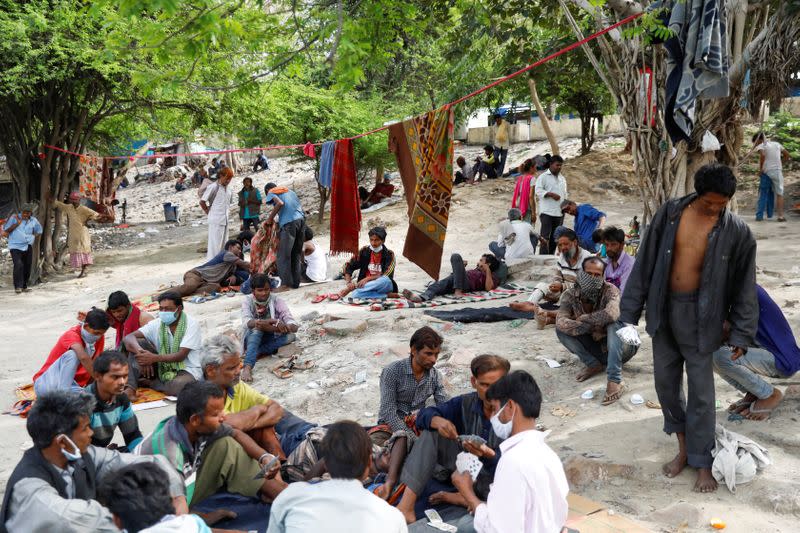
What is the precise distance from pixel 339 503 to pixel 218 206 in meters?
9.93

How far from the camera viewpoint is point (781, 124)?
17.1 m

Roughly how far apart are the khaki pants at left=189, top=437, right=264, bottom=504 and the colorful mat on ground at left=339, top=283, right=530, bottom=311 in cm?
462

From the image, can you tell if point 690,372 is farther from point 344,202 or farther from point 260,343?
point 344,202

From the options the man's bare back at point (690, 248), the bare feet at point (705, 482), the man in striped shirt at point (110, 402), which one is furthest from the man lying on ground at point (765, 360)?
the man in striped shirt at point (110, 402)

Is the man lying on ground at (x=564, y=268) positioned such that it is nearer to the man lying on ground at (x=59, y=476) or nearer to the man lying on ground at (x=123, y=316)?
the man lying on ground at (x=123, y=316)

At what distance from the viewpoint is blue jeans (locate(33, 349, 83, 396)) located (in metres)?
5.42

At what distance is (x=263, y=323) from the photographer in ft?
23.8

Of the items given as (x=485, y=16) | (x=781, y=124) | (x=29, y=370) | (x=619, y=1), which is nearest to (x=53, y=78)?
(x=29, y=370)

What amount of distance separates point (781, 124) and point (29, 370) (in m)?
16.1

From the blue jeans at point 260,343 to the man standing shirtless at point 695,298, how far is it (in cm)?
404

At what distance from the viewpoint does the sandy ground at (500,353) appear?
3994mm

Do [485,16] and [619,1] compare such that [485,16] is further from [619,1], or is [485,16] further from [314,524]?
[314,524]

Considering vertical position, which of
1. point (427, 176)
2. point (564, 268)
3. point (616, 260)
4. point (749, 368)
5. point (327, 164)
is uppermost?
point (327, 164)

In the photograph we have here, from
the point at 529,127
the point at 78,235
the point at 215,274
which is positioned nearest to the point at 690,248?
the point at 215,274
